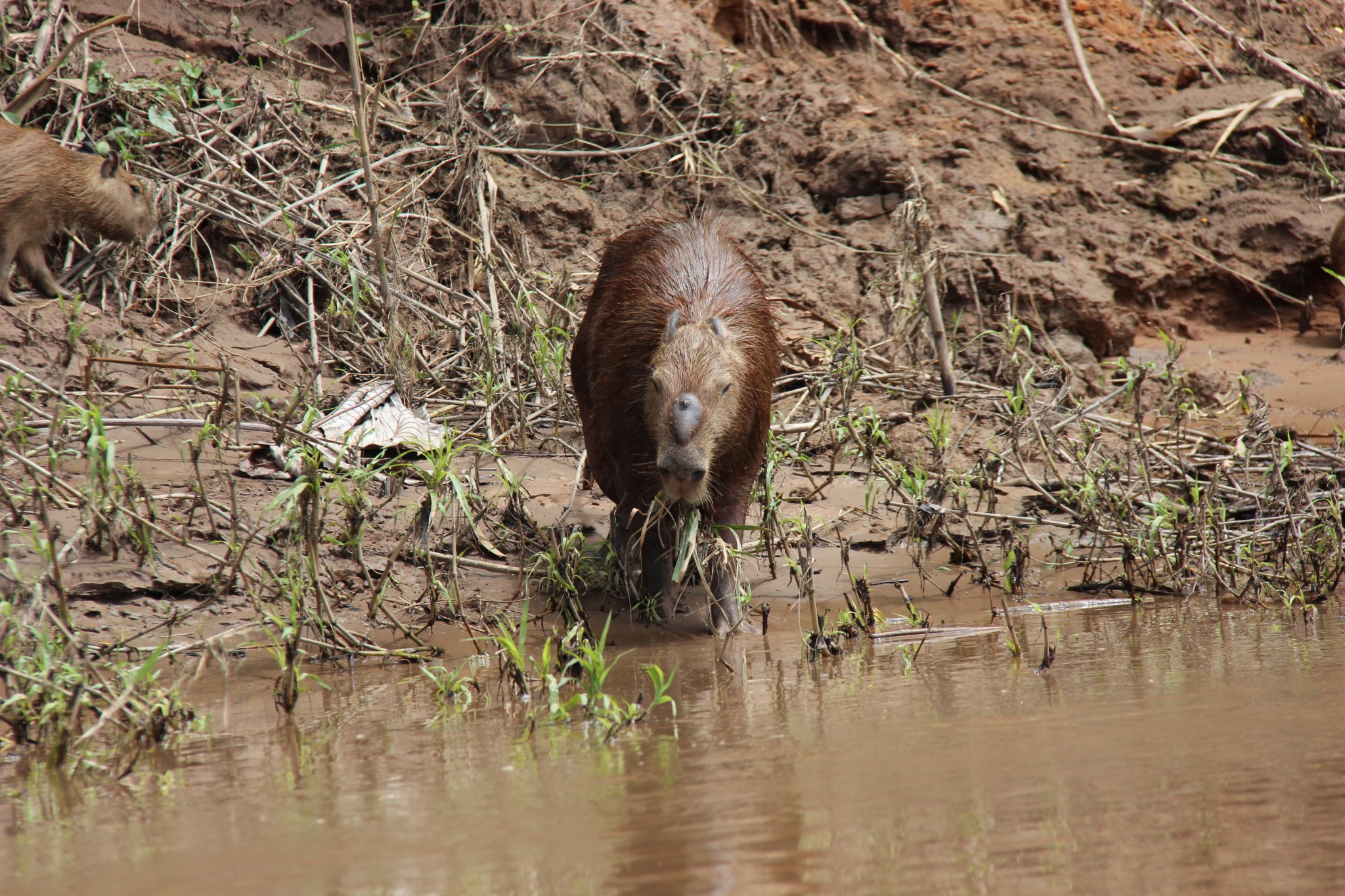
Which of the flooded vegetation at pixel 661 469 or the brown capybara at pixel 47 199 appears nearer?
the flooded vegetation at pixel 661 469

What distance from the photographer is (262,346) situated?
234 inches

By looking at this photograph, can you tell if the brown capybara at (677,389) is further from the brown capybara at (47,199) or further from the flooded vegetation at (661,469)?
the brown capybara at (47,199)

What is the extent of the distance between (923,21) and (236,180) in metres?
4.83

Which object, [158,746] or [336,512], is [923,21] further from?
[158,746]

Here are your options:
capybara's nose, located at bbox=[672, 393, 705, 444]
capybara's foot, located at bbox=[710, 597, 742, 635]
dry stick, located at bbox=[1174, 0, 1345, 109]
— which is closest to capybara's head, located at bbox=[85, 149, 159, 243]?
capybara's nose, located at bbox=[672, 393, 705, 444]

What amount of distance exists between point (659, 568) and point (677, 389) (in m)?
0.73

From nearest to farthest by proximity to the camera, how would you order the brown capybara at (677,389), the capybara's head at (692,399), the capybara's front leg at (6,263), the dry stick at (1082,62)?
the capybara's head at (692,399)
the brown capybara at (677,389)
the capybara's front leg at (6,263)
the dry stick at (1082,62)

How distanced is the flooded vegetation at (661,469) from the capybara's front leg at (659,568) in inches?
0.8

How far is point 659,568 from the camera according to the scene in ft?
14.4

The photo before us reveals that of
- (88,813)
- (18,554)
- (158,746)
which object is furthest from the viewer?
(18,554)

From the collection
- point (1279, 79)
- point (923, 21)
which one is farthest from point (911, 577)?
point (1279, 79)

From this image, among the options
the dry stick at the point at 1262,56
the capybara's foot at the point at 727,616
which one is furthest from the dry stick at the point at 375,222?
the dry stick at the point at 1262,56

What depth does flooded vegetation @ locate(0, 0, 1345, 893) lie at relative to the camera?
2.38 m

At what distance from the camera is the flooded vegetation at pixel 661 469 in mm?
2383
